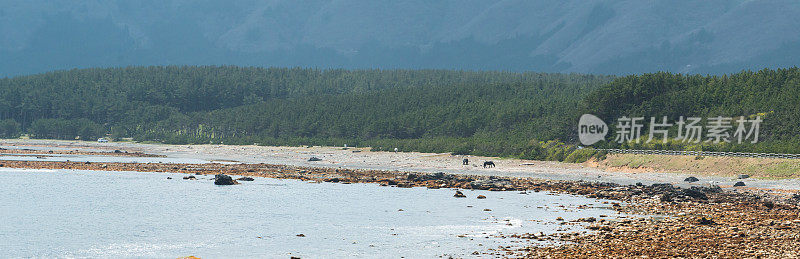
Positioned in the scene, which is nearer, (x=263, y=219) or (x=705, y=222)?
(x=705, y=222)

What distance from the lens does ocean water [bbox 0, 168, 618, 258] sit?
2664 cm

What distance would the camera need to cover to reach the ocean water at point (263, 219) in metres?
26.6

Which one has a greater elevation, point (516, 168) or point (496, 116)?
point (496, 116)

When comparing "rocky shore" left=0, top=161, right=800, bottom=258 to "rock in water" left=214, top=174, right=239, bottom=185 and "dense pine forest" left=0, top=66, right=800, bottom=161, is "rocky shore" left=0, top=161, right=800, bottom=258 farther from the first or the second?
"dense pine forest" left=0, top=66, right=800, bottom=161

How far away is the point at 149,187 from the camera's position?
5381 cm

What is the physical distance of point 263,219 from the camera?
117 feet

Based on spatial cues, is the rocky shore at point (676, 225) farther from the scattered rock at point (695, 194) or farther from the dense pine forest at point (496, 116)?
the dense pine forest at point (496, 116)

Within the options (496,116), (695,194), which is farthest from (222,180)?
(496,116)

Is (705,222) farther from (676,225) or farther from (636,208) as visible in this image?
(636,208)

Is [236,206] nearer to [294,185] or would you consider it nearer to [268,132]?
[294,185]

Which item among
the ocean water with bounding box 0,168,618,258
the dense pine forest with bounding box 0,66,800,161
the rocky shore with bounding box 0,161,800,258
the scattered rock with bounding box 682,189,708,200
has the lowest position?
the ocean water with bounding box 0,168,618,258

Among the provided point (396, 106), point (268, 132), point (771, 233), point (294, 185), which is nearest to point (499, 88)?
point (396, 106)

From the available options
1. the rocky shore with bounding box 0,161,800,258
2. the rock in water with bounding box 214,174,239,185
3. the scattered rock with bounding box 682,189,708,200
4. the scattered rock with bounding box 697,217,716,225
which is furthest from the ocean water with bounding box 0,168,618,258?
the scattered rock with bounding box 682,189,708,200

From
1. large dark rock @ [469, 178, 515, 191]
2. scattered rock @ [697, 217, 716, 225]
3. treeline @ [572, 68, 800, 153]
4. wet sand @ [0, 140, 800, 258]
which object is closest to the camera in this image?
wet sand @ [0, 140, 800, 258]
